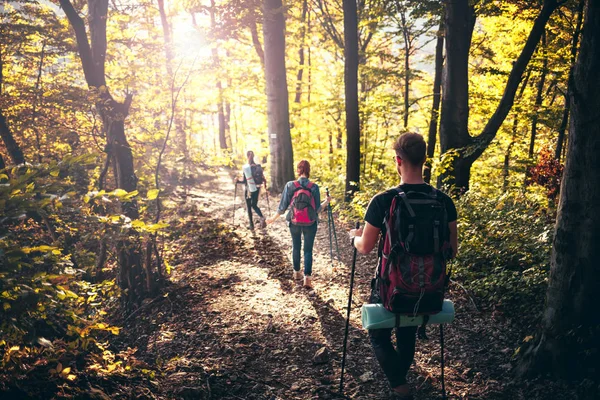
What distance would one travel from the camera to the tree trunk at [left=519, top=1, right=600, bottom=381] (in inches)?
117

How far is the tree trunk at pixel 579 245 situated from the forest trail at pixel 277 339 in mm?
479

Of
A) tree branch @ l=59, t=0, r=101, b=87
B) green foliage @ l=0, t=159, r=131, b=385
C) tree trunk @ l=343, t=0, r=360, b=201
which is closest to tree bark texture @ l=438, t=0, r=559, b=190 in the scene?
tree trunk @ l=343, t=0, r=360, b=201

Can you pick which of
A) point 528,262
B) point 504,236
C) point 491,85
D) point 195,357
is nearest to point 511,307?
point 528,262

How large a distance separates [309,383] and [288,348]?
33.2 inches

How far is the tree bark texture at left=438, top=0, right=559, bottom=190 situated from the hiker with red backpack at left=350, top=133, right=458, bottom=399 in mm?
6083

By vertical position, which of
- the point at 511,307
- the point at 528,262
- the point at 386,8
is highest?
the point at 386,8

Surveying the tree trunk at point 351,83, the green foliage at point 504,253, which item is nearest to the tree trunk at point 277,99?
the tree trunk at point 351,83

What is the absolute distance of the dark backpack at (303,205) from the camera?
6.28 metres

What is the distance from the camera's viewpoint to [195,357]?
15.9 ft

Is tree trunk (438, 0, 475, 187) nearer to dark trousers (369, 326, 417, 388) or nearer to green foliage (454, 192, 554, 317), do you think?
green foliage (454, 192, 554, 317)

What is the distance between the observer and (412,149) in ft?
9.67

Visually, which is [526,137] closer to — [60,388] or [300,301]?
[300,301]

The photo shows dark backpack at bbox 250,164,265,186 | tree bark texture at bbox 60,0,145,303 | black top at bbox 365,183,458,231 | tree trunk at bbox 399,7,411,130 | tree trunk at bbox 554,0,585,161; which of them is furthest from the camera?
tree trunk at bbox 399,7,411,130

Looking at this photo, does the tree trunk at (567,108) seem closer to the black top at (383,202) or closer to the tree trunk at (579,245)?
the tree trunk at (579,245)
